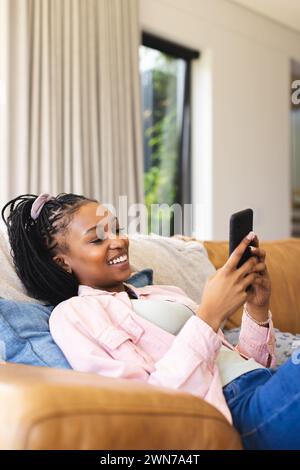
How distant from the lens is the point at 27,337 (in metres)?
1.23

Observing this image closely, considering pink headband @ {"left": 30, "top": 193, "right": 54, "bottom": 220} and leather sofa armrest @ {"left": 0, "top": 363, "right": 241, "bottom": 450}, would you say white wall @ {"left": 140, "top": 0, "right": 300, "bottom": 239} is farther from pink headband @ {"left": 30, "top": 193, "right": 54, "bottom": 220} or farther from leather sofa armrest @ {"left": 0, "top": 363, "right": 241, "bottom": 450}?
leather sofa armrest @ {"left": 0, "top": 363, "right": 241, "bottom": 450}

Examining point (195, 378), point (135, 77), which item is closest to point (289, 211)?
point (135, 77)

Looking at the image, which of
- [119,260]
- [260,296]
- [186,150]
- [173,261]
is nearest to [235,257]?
[260,296]

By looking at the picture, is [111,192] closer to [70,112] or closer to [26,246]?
[70,112]

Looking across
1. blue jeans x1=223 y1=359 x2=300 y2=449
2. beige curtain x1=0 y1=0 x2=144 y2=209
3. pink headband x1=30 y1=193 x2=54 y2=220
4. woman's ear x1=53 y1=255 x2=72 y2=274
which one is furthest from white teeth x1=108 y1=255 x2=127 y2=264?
beige curtain x1=0 y1=0 x2=144 y2=209

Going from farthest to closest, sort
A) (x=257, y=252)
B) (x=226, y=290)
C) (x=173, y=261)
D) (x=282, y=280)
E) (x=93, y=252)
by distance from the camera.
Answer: (x=282, y=280) → (x=173, y=261) → (x=93, y=252) → (x=257, y=252) → (x=226, y=290)

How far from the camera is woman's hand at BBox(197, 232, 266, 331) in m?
1.10

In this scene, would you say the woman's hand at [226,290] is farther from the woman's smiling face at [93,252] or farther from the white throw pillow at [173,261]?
the white throw pillow at [173,261]

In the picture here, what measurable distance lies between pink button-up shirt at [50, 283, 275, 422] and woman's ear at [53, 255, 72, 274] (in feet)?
0.22

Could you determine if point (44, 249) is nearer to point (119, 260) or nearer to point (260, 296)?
point (119, 260)

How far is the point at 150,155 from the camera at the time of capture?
440cm

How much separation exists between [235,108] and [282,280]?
2.78 m

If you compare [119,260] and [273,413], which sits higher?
[119,260]

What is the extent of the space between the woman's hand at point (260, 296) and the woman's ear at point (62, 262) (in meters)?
0.44
